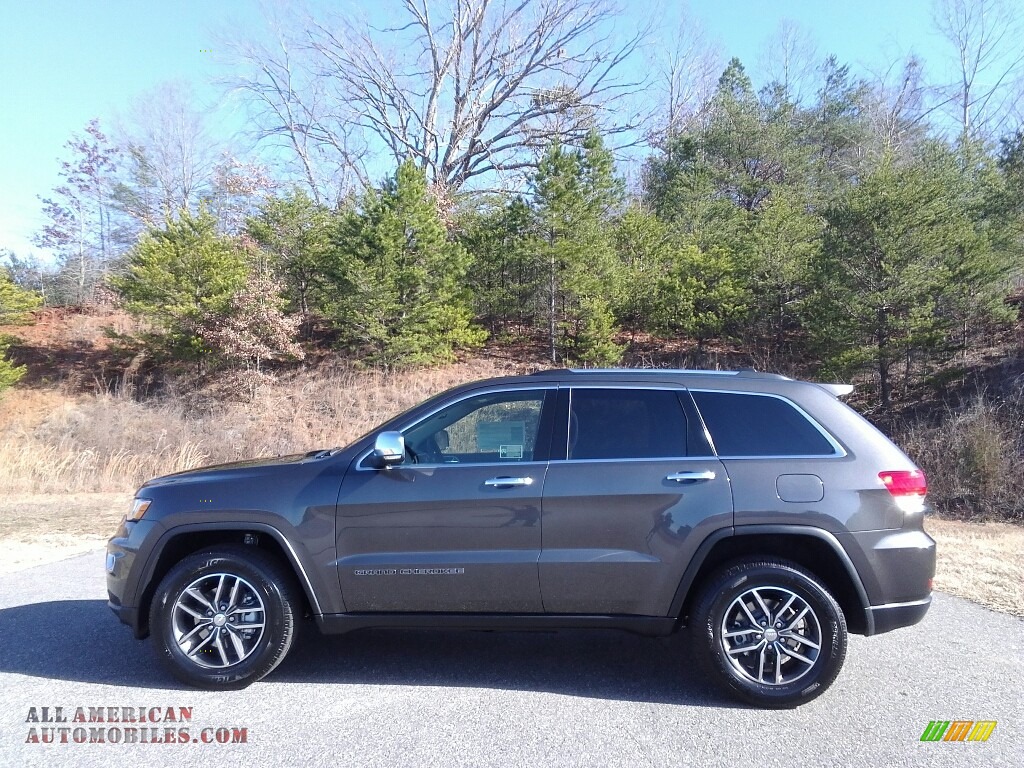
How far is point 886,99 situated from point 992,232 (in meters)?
→ 26.8

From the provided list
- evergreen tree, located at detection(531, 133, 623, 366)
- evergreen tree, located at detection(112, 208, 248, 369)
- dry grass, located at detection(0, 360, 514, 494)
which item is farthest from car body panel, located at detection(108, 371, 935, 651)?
evergreen tree, located at detection(112, 208, 248, 369)

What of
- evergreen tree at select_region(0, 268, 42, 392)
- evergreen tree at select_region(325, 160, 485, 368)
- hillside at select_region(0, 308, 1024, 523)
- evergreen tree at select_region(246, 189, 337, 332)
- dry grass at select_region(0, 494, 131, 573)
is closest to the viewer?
dry grass at select_region(0, 494, 131, 573)

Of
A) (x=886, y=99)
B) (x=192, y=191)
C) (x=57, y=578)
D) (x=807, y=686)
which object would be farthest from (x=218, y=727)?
(x=886, y=99)

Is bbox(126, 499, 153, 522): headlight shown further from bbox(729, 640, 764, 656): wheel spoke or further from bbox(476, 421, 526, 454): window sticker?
bbox(729, 640, 764, 656): wheel spoke

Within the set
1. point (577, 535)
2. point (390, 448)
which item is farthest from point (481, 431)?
point (577, 535)

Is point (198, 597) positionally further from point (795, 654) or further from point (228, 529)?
point (795, 654)

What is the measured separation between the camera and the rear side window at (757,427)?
434cm

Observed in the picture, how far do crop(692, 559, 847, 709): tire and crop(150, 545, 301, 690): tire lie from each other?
240 centimetres

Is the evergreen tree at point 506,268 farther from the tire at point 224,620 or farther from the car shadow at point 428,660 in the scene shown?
the tire at point 224,620

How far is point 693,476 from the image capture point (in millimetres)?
4242

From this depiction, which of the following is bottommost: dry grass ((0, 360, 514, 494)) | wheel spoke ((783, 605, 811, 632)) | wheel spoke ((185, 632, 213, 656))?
wheel spoke ((185, 632, 213, 656))

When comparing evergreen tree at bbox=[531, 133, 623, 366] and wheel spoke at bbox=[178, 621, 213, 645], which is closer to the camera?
wheel spoke at bbox=[178, 621, 213, 645]

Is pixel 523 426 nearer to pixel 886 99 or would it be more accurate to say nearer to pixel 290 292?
pixel 290 292

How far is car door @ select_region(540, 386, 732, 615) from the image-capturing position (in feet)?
13.7
